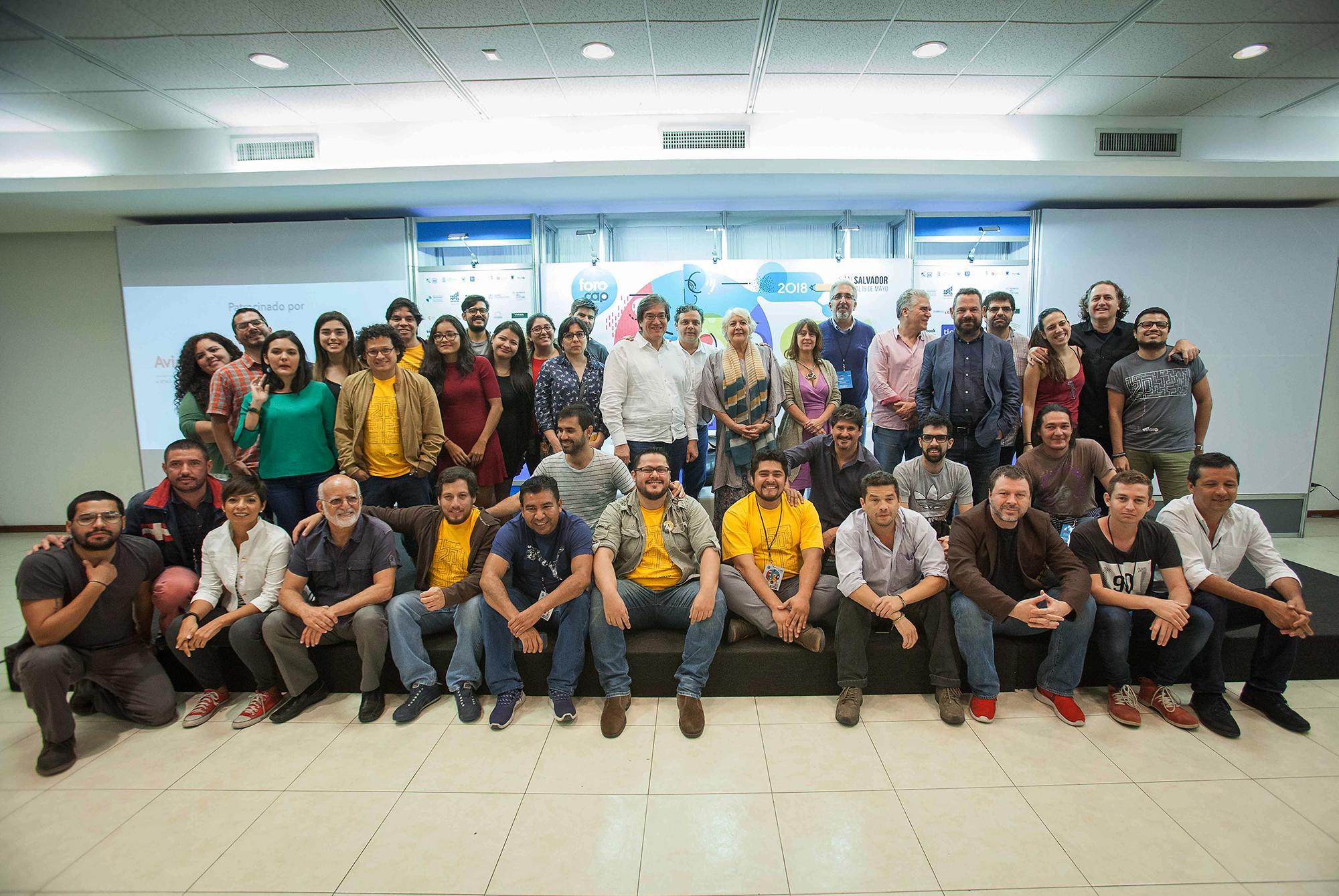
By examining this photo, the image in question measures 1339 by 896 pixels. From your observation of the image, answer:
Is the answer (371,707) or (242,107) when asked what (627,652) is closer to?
(371,707)

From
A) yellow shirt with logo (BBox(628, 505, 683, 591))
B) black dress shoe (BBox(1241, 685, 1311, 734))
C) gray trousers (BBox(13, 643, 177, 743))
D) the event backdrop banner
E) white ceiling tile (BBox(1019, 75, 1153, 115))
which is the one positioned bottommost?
black dress shoe (BBox(1241, 685, 1311, 734))

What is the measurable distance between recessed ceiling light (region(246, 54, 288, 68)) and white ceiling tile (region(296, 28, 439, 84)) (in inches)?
11.3

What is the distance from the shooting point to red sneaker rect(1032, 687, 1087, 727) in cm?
238

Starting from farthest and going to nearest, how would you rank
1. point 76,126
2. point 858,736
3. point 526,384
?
1. point 76,126
2. point 526,384
3. point 858,736

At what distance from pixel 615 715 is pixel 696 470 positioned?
179 cm

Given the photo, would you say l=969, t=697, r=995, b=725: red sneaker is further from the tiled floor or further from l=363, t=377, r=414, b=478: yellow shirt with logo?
l=363, t=377, r=414, b=478: yellow shirt with logo

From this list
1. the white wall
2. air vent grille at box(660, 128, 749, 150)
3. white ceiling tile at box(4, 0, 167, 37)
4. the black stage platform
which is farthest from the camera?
the white wall

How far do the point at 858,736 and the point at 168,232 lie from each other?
6.81 metres

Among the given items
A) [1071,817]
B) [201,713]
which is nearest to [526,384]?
[201,713]

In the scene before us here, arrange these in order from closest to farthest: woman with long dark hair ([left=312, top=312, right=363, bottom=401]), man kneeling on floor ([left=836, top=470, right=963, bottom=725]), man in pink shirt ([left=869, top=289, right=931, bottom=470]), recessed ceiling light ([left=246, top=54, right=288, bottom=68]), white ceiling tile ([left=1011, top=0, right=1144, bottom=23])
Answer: man kneeling on floor ([left=836, top=470, right=963, bottom=725]), white ceiling tile ([left=1011, top=0, right=1144, bottom=23]), woman with long dark hair ([left=312, top=312, right=363, bottom=401]), recessed ceiling light ([left=246, top=54, right=288, bottom=68]), man in pink shirt ([left=869, top=289, right=931, bottom=470])

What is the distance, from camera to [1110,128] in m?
4.56

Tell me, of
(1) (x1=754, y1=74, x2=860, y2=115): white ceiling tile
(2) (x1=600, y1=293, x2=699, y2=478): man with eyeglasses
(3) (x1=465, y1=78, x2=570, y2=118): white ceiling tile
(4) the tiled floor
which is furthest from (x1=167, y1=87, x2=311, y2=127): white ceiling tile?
(4) the tiled floor

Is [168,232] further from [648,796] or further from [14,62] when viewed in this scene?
[648,796]

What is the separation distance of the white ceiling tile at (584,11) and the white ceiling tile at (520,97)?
74 cm
